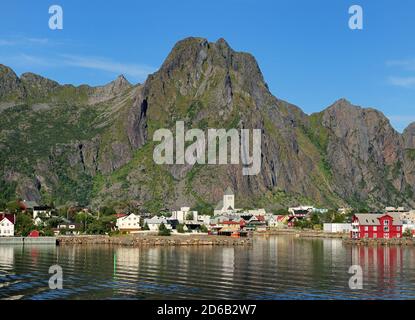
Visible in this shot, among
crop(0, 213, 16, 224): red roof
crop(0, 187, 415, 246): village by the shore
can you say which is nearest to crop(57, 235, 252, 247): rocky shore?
crop(0, 187, 415, 246): village by the shore

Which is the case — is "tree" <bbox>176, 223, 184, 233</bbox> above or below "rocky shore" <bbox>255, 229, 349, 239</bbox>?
above

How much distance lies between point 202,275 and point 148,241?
177 ft

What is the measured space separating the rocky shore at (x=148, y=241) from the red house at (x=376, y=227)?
25.8m

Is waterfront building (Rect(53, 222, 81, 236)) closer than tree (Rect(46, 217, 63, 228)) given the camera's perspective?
Yes

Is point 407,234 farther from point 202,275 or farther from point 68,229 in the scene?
point 202,275

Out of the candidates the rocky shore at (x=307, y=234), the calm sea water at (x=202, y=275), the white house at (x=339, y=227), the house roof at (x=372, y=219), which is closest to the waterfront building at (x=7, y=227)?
the calm sea water at (x=202, y=275)

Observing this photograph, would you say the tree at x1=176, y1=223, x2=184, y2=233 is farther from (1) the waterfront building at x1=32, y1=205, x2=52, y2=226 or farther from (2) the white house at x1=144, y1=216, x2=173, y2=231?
(1) the waterfront building at x1=32, y1=205, x2=52, y2=226

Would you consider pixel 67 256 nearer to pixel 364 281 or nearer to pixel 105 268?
pixel 105 268

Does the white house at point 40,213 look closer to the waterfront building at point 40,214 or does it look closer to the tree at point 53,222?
the waterfront building at point 40,214

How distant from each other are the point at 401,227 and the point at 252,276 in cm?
7993

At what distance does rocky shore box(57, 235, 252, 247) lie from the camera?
112812 millimetres

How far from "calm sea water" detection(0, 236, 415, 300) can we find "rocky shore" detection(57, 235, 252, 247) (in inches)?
888
